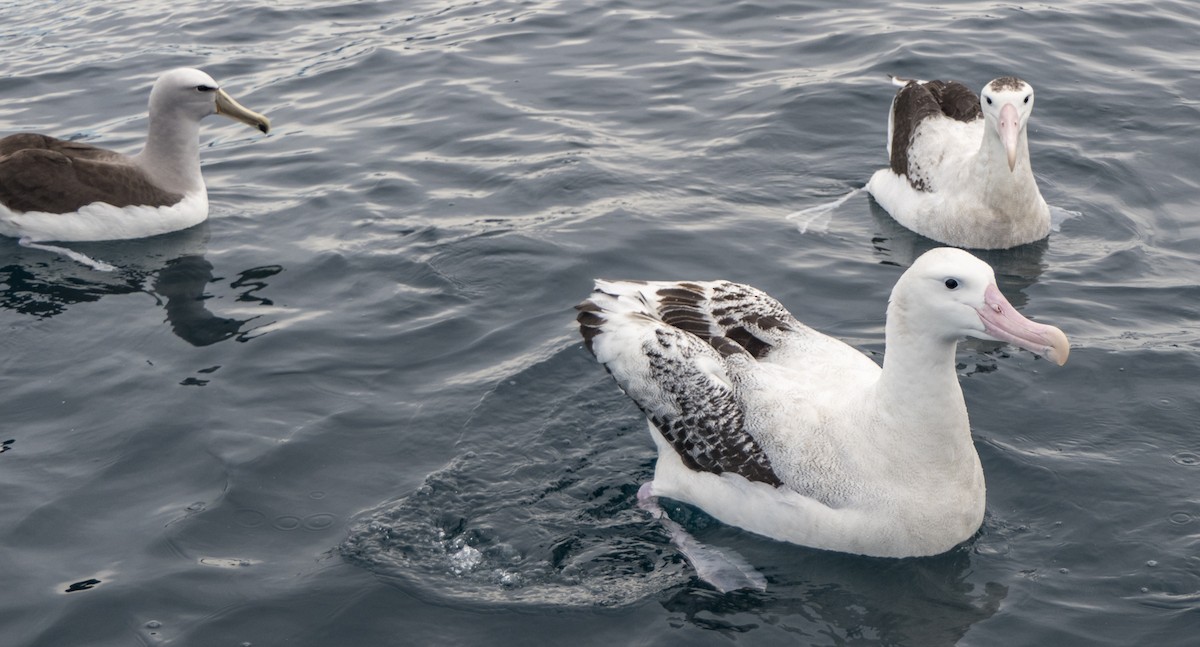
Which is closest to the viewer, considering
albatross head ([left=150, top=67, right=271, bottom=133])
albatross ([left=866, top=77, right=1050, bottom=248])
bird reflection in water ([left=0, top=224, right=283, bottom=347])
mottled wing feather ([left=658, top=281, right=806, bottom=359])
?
mottled wing feather ([left=658, top=281, right=806, bottom=359])

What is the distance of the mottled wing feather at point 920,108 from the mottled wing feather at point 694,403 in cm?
516

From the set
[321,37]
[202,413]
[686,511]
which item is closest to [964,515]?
[686,511]

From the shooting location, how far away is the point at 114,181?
12.3 metres

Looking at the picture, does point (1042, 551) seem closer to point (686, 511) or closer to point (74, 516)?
point (686, 511)

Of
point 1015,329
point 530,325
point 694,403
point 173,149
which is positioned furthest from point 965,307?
point 173,149

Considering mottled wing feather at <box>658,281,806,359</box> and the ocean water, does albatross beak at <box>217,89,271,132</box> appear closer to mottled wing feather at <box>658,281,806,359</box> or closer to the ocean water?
the ocean water

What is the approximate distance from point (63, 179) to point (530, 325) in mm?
4872

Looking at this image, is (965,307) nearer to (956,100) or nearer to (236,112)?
(956,100)

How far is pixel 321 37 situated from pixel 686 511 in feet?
38.7

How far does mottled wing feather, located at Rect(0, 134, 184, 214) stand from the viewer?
470 inches

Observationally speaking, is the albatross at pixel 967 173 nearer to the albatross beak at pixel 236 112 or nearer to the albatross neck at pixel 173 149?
the albatross beak at pixel 236 112

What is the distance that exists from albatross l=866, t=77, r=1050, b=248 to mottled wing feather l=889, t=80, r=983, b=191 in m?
0.01

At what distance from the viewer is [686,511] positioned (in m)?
8.24

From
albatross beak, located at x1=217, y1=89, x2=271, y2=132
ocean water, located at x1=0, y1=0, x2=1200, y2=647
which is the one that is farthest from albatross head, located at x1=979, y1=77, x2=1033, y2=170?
albatross beak, located at x1=217, y1=89, x2=271, y2=132
